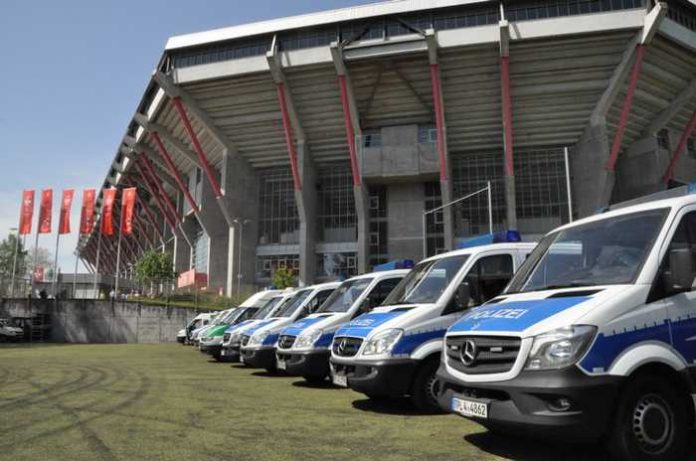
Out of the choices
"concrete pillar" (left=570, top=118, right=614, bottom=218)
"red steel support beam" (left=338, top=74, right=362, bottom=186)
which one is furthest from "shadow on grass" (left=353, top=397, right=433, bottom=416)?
"concrete pillar" (left=570, top=118, right=614, bottom=218)

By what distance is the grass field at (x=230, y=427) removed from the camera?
14.0 feet

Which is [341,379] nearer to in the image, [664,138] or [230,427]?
[230,427]

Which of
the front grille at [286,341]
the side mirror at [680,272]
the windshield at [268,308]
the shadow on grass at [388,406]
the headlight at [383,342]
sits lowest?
the shadow on grass at [388,406]

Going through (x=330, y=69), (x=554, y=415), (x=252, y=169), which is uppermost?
(x=330, y=69)

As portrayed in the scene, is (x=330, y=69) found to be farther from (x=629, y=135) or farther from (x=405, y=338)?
(x=405, y=338)

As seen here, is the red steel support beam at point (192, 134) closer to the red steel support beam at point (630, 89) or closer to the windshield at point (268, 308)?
the windshield at point (268, 308)

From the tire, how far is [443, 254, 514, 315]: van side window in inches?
33.0

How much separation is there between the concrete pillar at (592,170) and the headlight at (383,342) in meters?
32.0

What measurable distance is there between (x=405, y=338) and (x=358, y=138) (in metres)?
32.9

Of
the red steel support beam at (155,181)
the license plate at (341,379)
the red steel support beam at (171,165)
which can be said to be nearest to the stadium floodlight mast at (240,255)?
the red steel support beam at (171,165)

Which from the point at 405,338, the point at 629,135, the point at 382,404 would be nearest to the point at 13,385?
the point at 382,404

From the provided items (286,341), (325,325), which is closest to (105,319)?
(286,341)

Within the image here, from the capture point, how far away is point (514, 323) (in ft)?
12.5

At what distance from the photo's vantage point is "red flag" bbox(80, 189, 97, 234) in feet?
145
